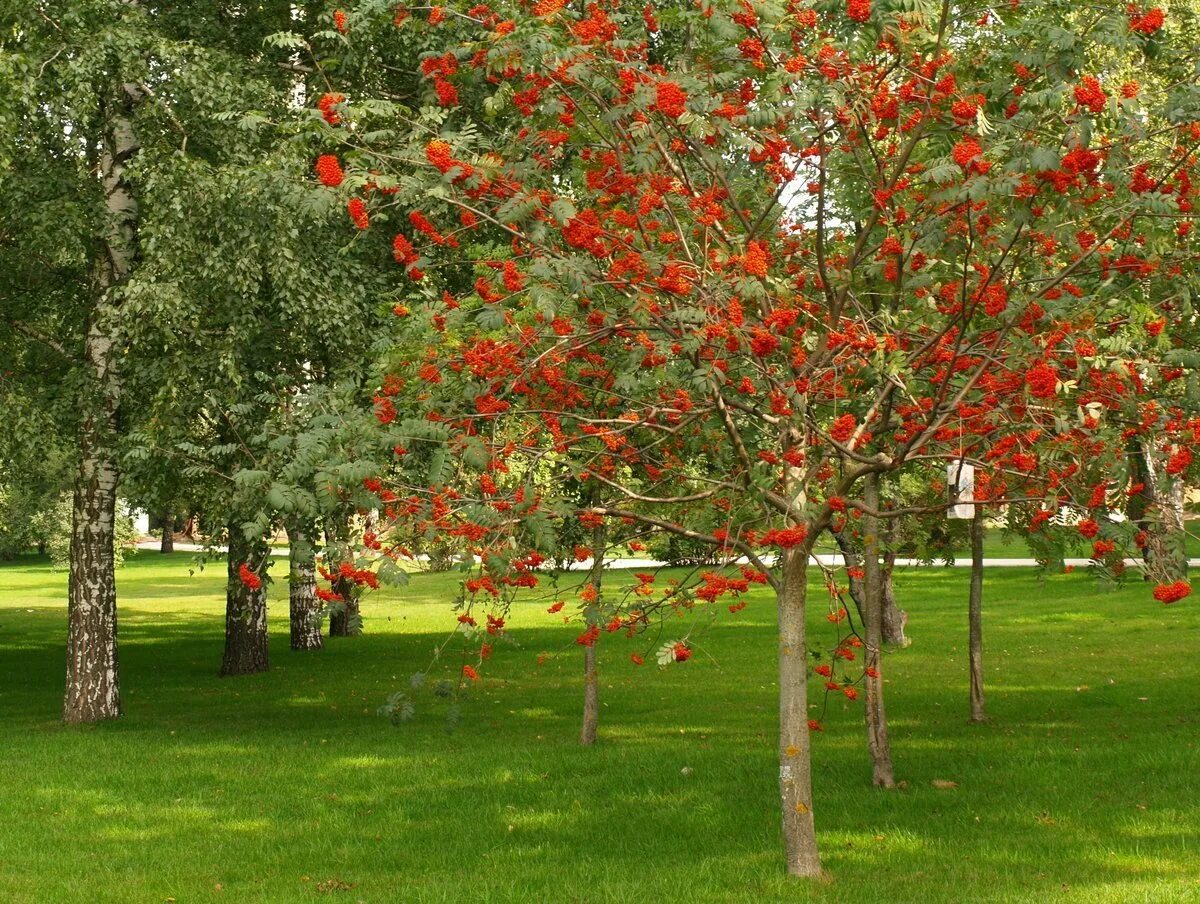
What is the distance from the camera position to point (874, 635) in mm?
12984

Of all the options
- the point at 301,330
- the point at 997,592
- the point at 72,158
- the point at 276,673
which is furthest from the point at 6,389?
the point at 997,592

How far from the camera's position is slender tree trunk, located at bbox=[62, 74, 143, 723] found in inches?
719

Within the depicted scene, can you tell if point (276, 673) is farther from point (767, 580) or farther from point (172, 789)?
point (767, 580)

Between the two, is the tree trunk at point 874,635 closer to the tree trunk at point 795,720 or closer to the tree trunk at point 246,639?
the tree trunk at point 795,720

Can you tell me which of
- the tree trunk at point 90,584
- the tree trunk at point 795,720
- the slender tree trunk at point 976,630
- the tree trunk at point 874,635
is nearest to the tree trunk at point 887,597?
the slender tree trunk at point 976,630

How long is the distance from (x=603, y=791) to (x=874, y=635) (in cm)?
314

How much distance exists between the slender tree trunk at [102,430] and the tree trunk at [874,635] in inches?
404

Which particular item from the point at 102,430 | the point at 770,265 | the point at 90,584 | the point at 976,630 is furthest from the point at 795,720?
the point at 90,584

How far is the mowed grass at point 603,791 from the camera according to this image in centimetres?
1050

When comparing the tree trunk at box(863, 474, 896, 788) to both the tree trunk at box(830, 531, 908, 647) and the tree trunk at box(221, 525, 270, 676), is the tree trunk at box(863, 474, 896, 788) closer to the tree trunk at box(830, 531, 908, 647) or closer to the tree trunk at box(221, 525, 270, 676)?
the tree trunk at box(830, 531, 908, 647)

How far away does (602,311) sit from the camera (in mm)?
9758

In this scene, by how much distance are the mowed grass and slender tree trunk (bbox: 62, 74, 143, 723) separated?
136 cm

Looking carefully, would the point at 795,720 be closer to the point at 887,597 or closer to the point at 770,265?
the point at 770,265

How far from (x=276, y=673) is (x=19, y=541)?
58774 mm
